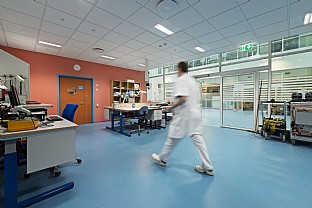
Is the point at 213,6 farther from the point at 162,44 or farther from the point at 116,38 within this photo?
the point at 116,38

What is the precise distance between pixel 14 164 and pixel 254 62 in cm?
642

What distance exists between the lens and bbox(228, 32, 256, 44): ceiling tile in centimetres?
394

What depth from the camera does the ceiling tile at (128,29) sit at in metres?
3.45

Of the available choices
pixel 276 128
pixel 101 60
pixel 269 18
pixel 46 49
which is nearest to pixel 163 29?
pixel 269 18

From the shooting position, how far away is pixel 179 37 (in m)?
4.14

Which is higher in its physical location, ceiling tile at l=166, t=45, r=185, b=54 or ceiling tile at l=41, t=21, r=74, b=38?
ceiling tile at l=166, t=45, r=185, b=54

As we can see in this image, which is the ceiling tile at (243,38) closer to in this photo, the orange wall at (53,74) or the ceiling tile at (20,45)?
the orange wall at (53,74)

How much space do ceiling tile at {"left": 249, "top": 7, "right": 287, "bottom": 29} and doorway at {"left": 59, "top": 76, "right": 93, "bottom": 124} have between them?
21.1 ft

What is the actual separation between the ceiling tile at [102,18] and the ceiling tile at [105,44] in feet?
3.28

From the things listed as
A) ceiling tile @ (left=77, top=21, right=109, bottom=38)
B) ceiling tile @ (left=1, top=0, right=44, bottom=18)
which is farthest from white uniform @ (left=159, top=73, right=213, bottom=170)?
ceiling tile @ (left=1, top=0, right=44, bottom=18)

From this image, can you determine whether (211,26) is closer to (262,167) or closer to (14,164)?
(262,167)

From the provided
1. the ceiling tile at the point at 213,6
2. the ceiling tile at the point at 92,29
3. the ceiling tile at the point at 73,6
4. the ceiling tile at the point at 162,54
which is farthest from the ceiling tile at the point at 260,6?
the ceiling tile at the point at 92,29

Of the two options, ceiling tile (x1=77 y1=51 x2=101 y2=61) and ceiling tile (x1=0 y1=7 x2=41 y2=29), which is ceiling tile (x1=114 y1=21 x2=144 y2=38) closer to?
ceiling tile (x1=0 y1=7 x2=41 y2=29)

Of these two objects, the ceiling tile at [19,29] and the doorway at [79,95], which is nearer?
the ceiling tile at [19,29]
